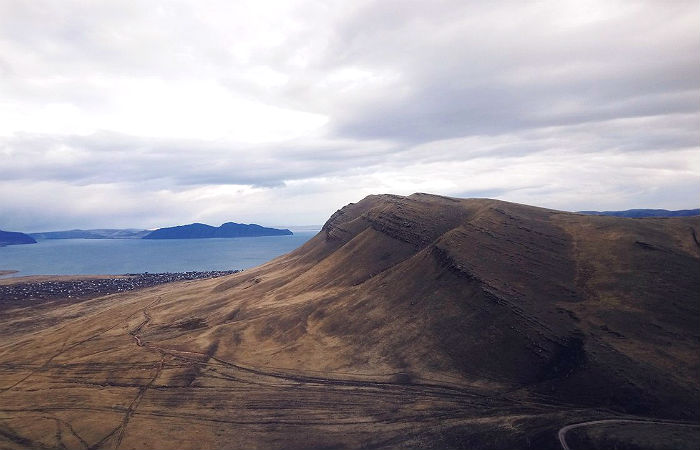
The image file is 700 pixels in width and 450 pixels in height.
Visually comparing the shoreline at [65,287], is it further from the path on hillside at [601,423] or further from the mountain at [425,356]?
the path on hillside at [601,423]

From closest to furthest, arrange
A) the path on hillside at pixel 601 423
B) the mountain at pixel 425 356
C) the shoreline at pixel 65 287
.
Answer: the path on hillside at pixel 601 423
the mountain at pixel 425 356
the shoreline at pixel 65 287

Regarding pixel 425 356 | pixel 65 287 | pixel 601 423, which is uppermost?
pixel 425 356

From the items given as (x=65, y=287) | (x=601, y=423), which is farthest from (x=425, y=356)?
(x=65, y=287)

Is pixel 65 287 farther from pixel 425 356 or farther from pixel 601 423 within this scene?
pixel 601 423

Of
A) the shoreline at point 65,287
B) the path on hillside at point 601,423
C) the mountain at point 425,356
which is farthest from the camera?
the shoreline at point 65,287

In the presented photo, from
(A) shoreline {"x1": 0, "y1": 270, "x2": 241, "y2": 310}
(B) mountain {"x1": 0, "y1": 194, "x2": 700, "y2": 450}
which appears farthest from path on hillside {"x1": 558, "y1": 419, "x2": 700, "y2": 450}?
(A) shoreline {"x1": 0, "y1": 270, "x2": 241, "y2": 310}

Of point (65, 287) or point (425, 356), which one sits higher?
point (425, 356)

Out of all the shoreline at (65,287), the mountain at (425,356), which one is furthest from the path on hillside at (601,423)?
the shoreline at (65,287)

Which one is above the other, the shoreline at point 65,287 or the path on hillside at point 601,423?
the path on hillside at point 601,423

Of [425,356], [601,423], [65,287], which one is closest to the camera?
[601,423]
